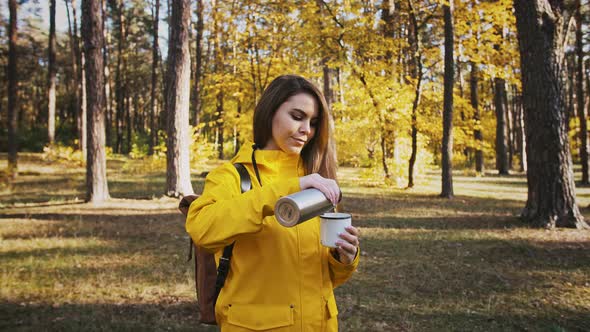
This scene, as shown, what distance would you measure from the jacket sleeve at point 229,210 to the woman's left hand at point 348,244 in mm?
323

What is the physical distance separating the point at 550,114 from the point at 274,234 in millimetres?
7795

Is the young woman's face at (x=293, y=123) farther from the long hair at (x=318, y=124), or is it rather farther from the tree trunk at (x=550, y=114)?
the tree trunk at (x=550, y=114)

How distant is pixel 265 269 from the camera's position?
1.65 metres

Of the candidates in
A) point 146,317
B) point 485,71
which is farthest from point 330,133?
point 485,71

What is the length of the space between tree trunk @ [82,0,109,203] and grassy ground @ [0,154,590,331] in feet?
2.35

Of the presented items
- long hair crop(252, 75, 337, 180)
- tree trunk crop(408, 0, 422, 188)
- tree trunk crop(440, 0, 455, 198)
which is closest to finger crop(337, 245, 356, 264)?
long hair crop(252, 75, 337, 180)

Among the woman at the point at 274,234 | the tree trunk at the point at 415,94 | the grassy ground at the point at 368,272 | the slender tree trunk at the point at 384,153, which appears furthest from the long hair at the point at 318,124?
the slender tree trunk at the point at 384,153

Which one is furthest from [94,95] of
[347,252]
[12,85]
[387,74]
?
[347,252]

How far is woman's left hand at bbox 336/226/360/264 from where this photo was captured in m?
1.61

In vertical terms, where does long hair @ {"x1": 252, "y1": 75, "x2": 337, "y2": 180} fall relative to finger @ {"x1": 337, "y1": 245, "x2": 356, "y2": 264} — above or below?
above

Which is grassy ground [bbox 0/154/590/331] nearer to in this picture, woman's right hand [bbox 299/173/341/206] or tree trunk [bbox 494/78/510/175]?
woman's right hand [bbox 299/173/341/206]

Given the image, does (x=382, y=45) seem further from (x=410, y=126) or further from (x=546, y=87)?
(x=546, y=87)

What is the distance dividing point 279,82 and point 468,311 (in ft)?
12.4

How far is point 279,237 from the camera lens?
1.67 meters
